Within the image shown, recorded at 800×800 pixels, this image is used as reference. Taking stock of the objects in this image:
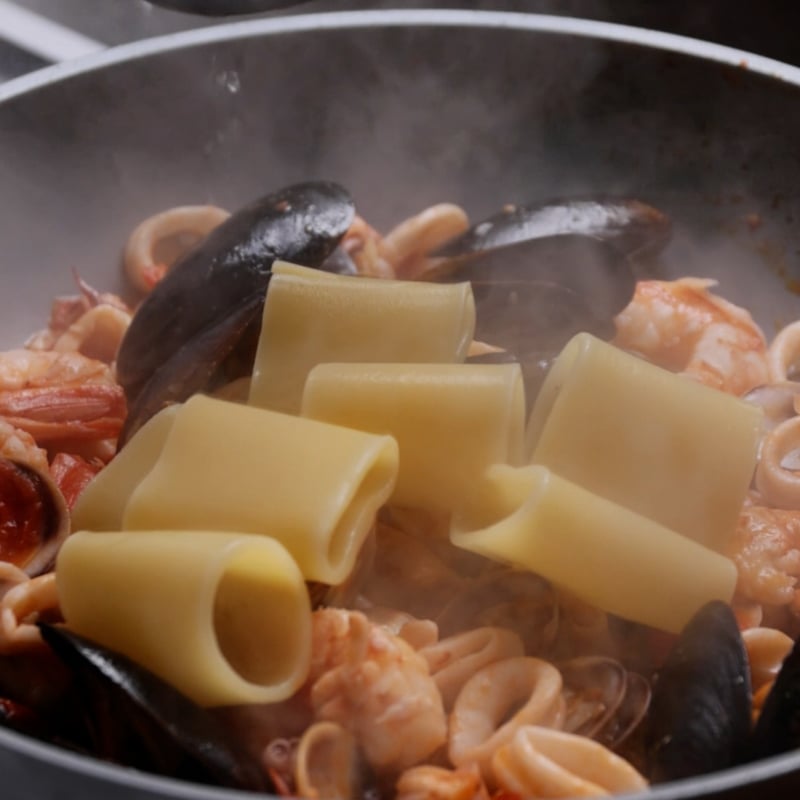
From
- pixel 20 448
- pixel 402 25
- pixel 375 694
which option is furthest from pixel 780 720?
pixel 402 25

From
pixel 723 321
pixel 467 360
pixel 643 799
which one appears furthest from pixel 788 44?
pixel 643 799

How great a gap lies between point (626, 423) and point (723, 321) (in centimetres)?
102

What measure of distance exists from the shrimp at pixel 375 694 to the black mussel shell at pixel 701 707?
0.37 m

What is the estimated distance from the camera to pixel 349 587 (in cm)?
204

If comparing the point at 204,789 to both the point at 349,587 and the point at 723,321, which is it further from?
the point at 723,321

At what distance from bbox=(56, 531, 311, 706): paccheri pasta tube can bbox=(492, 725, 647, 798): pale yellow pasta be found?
379 mm

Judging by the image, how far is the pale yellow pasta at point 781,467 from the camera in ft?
7.97

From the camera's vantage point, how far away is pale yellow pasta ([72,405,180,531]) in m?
2.08

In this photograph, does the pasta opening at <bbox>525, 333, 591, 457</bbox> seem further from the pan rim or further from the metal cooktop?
the metal cooktop

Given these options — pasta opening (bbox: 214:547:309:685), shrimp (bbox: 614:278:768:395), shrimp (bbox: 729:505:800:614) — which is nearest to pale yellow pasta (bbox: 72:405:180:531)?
pasta opening (bbox: 214:547:309:685)

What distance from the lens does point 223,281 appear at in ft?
8.71

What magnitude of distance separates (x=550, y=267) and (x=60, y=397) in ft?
4.25

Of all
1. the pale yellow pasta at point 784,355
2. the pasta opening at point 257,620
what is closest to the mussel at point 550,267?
the pale yellow pasta at point 784,355

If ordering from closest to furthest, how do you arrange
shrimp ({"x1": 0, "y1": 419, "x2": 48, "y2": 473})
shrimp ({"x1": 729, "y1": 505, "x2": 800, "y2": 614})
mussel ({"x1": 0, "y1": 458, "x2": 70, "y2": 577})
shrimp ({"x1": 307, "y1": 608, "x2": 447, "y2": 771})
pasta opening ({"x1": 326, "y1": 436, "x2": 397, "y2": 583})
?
shrimp ({"x1": 307, "y1": 608, "x2": 447, "y2": 771}), pasta opening ({"x1": 326, "y1": 436, "x2": 397, "y2": 583}), shrimp ({"x1": 729, "y1": 505, "x2": 800, "y2": 614}), mussel ({"x1": 0, "y1": 458, "x2": 70, "y2": 577}), shrimp ({"x1": 0, "y1": 419, "x2": 48, "y2": 473})
